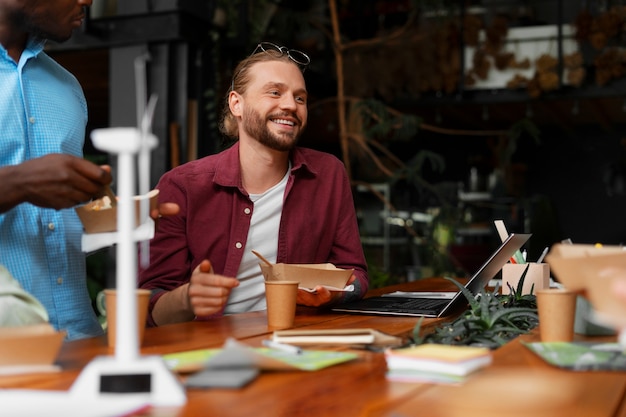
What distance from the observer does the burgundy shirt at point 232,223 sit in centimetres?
218

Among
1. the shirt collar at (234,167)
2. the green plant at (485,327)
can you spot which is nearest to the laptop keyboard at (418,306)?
the green plant at (485,327)

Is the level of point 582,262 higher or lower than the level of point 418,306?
higher

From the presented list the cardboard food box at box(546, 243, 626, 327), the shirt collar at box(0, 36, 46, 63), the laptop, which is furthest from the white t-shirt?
the cardboard food box at box(546, 243, 626, 327)

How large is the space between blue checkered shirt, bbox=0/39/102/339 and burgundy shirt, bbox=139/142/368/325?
0.27 metres

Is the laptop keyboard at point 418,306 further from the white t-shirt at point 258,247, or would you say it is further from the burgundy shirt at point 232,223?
the white t-shirt at point 258,247

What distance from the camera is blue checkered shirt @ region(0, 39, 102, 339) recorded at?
175cm

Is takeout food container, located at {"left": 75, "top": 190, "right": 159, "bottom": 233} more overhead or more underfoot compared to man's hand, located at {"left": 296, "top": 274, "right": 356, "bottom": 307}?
more overhead

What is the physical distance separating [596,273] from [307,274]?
908mm

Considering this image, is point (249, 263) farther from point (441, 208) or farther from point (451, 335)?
point (441, 208)

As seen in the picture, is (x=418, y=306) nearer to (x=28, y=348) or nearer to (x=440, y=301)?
(x=440, y=301)

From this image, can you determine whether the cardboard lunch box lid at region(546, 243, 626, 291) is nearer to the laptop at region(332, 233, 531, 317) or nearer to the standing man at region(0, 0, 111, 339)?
the laptop at region(332, 233, 531, 317)

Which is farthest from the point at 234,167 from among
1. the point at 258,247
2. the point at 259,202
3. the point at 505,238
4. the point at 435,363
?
the point at 435,363

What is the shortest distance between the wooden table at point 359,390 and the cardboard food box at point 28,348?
22mm

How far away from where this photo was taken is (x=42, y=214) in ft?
5.86
